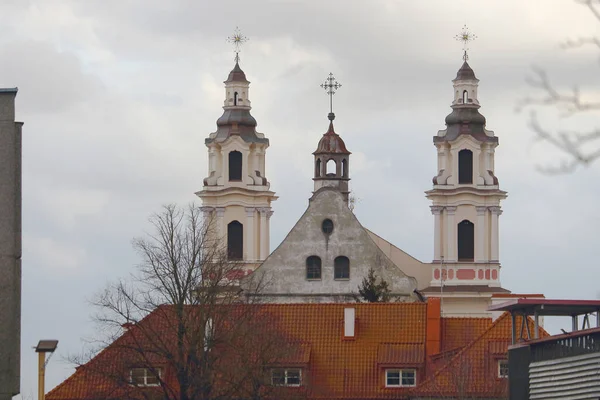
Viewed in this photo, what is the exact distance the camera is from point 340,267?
83812 mm

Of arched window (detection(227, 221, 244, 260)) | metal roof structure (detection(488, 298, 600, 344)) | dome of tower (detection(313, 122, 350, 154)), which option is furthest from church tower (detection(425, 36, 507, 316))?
metal roof structure (detection(488, 298, 600, 344))

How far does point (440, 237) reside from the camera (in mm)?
97125

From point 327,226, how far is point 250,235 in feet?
47.0

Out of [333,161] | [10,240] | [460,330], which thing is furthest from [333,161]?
[10,240]

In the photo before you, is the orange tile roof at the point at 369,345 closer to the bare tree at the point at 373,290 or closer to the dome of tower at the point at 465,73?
the bare tree at the point at 373,290

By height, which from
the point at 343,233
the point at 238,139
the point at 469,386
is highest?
the point at 238,139

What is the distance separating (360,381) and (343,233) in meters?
29.2

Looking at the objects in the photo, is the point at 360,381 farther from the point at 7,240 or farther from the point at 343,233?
the point at 7,240

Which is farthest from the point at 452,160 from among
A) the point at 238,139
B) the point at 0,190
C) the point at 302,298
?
the point at 0,190

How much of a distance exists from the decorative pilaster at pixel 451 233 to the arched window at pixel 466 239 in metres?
0.39

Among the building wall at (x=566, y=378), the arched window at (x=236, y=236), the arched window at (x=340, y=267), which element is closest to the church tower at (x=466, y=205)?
the arched window at (x=236, y=236)

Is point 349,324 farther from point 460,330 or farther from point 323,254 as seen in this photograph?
point 323,254

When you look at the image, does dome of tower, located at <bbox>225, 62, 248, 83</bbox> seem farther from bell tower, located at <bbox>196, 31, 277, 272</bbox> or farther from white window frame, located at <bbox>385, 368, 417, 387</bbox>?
white window frame, located at <bbox>385, 368, 417, 387</bbox>

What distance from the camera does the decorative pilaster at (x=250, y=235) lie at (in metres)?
97.3
